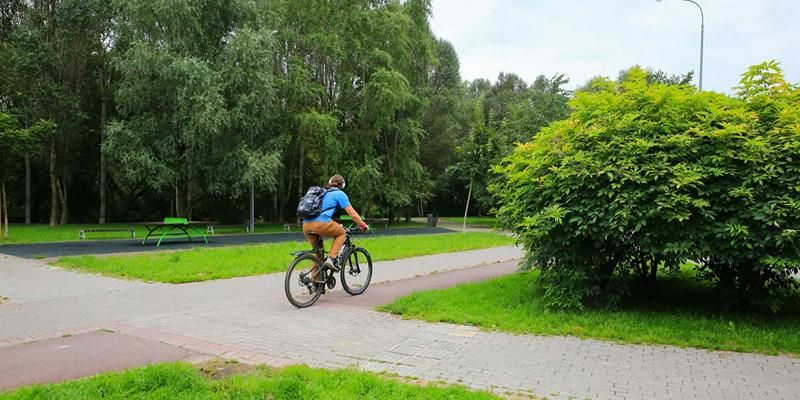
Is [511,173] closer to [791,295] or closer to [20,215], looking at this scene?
[791,295]

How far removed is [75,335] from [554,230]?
212 inches

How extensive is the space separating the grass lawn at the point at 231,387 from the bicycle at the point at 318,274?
2.98m

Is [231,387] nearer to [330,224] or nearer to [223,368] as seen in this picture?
[223,368]

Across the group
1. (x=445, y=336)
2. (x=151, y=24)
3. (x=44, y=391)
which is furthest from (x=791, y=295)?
(x=151, y=24)

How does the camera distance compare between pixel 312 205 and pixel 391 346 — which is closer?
pixel 391 346

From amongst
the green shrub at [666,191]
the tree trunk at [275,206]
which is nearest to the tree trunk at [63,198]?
the tree trunk at [275,206]

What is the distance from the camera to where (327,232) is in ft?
24.3

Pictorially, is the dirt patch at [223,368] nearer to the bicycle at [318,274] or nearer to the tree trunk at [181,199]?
the bicycle at [318,274]

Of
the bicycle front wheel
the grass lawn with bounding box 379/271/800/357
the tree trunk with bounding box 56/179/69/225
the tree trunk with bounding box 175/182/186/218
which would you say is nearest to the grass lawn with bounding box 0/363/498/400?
the grass lawn with bounding box 379/271/800/357

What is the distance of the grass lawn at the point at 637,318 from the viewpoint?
17.6 ft

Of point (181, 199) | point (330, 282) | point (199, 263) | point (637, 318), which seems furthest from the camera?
point (181, 199)

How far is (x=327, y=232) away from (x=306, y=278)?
27.2 inches

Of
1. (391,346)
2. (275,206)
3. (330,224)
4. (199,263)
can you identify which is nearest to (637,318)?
(391,346)

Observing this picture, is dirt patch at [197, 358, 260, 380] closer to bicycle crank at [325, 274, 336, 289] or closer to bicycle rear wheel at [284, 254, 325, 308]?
bicycle rear wheel at [284, 254, 325, 308]
